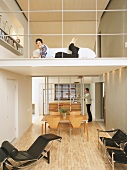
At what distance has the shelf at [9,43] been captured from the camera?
527 centimetres

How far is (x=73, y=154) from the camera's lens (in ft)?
17.1

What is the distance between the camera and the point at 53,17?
28.5ft

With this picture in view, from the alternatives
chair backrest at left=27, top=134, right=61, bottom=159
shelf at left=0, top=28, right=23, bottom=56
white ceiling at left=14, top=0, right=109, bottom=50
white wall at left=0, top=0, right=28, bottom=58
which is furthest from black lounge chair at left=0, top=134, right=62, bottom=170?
white ceiling at left=14, top=0, right=109, bottom=50

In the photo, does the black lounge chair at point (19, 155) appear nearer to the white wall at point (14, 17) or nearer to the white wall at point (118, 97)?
the white wall at point (118, 97)

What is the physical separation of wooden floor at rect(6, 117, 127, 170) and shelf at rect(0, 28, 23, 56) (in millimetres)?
2941

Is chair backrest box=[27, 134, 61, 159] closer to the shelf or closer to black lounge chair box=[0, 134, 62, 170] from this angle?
black lounge chair box=[0, 134, 62, 170]

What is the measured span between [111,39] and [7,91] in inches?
153

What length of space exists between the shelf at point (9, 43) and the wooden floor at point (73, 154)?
2.94 metres

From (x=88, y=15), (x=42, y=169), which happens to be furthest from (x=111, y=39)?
(x=42, y=169)

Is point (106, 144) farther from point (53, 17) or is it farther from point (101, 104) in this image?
point (53, 17)

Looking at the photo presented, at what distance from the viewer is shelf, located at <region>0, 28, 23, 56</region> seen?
5.27 m

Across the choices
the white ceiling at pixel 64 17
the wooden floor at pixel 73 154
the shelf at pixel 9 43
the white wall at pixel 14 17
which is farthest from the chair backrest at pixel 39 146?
the white ceiling at pixel 64 17

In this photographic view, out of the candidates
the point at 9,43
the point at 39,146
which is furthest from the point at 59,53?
the point at 39,146

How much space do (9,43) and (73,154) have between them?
3684mm
